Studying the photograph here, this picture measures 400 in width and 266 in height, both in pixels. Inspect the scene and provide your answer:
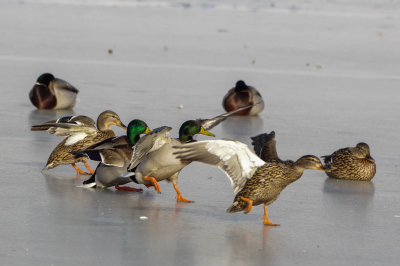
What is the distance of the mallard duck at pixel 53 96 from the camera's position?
9.12 meters

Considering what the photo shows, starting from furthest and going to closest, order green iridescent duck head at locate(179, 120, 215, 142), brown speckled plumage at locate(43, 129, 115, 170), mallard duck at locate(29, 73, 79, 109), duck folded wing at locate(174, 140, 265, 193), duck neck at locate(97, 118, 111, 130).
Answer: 1. mallard duck at locate(29, 73, 79, 109)
2. duck neck at locate(97, 118, 111, 130)
3. brown speckled plumage at locate(43, 129, 115, 170)
4. green iridescent duck head at locate(179, 120, 215, 142)
5. duck folded wing at locate(174, 140, 265, 193)

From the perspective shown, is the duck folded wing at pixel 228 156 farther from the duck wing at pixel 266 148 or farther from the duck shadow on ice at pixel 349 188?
the duck shadow on ice at pixel 349 188

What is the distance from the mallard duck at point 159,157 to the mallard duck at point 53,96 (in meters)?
4.36

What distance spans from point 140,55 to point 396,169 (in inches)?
360

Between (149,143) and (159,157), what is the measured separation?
0.13 m

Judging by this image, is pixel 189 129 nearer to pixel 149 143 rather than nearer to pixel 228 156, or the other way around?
pixel 149 143

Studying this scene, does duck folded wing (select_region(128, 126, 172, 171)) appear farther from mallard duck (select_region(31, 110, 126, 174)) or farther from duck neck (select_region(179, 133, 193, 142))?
mallard duck (select_region(31, 110, 126, 174))

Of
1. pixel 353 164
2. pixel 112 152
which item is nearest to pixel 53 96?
pixel 112 152

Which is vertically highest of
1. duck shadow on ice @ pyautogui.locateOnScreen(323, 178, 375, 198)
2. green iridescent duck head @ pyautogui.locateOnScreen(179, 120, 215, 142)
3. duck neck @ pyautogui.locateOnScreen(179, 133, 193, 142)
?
green iridescent duck head @ pyautogui.locateOnScreen(179, 120, 215, 142)

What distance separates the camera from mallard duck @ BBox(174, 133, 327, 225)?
4449 mm

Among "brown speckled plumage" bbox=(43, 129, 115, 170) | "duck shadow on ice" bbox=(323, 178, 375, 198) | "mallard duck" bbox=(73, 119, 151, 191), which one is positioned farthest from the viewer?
"brown speckled plumage" bbox=(43, 129, 115, 170)

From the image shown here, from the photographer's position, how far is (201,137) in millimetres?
7531

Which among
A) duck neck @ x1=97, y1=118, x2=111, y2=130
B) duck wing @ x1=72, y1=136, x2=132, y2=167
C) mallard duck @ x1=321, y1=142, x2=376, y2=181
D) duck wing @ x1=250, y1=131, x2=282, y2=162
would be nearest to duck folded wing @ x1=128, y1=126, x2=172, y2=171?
duck wing @ x1=72, y1=136, x2=132, y2=167

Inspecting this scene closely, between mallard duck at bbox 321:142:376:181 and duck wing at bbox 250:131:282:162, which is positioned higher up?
duck wing at bbox 250:131:282:162
